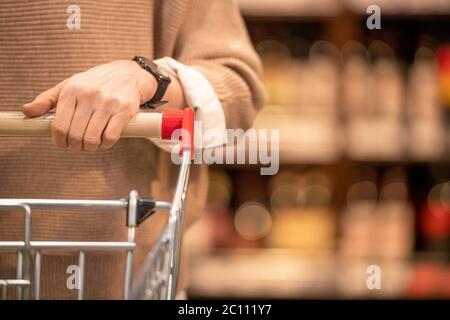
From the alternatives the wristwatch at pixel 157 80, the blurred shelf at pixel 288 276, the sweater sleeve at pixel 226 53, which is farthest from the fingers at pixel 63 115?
the blurred shelf at pixel 288 276

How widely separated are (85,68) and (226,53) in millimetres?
193

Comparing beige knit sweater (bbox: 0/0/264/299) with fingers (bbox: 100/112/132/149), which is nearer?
fingers (bbox: 100/112/132/149)

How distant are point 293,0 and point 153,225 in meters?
1.47

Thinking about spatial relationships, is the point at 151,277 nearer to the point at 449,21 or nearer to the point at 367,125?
the point at 367,125

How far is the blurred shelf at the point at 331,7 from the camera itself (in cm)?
248

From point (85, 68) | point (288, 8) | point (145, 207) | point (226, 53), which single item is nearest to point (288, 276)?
point (288, 8)

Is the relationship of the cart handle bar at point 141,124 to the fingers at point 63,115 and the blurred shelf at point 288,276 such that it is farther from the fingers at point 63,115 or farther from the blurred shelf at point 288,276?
the blurred shelf at point 288,276

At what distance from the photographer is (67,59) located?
101 cm

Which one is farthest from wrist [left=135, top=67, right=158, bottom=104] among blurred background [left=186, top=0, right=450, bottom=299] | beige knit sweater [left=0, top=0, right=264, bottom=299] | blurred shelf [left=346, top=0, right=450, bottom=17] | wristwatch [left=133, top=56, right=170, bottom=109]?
blurred shelf [left=346, top=0, right=450, bottom=17]

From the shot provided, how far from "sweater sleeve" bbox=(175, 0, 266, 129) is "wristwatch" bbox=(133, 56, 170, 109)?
15cm

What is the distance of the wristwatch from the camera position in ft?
3.00

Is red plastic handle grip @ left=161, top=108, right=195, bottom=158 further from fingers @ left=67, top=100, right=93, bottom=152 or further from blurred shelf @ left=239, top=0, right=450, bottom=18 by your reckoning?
blurred shelf @ left=239, top=0, right=450, bottom=18

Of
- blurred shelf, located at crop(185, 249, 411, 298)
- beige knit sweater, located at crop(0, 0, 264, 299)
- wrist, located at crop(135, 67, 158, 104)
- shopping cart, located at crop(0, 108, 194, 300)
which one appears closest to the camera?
shopping cart, located at crop(0, 108, 194, 300)

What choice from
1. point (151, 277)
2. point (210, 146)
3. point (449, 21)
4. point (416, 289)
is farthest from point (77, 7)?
point (449, 21)
